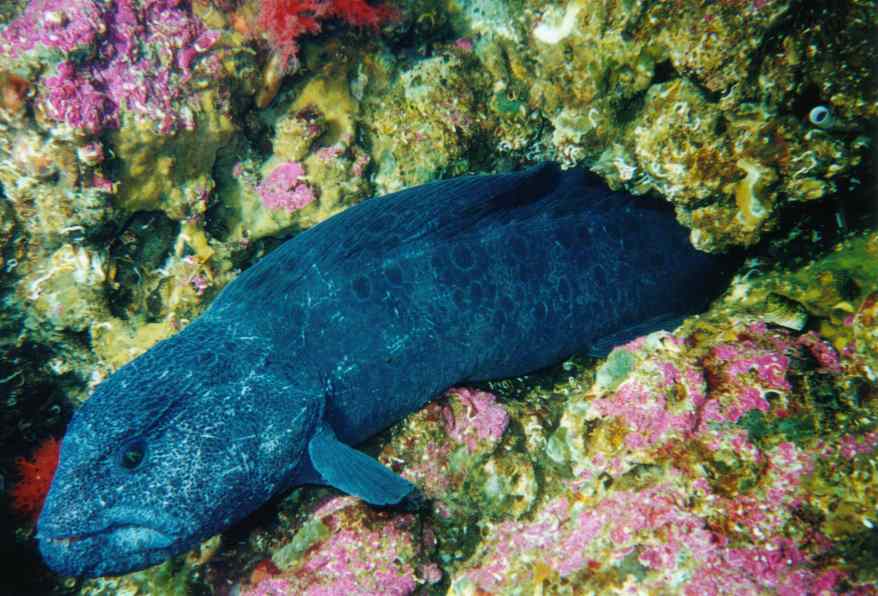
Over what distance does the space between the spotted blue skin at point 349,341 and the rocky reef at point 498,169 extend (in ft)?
1.16

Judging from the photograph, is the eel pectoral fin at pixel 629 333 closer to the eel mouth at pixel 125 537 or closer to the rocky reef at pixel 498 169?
the rocky reef at pixel 498 169

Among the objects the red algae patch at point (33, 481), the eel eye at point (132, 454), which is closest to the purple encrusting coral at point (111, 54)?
the eel eye at point (132, 454)

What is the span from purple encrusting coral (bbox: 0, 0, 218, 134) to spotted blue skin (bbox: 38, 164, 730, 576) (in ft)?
4.07

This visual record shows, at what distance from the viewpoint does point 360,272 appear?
3.40 metres

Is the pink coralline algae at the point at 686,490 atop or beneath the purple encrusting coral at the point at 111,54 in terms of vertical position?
beneath

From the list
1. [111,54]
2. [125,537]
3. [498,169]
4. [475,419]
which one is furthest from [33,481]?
[498,169]

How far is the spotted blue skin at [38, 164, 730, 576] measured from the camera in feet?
8.77

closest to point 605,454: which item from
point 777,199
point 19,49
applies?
point 777,199

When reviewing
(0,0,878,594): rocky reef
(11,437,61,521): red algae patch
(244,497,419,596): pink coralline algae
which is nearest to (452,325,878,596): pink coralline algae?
(0,0,878,594): rocky reef

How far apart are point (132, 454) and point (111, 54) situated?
7.87 ft

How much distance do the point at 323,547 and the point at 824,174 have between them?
11.8ft

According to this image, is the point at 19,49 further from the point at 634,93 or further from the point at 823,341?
the point at 823,341

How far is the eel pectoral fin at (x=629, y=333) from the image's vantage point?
12.3 ft

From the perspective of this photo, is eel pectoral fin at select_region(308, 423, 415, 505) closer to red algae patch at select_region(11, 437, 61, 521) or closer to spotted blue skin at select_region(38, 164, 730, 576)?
spotted blue skin at select_region(38, 164, 730, 576)
